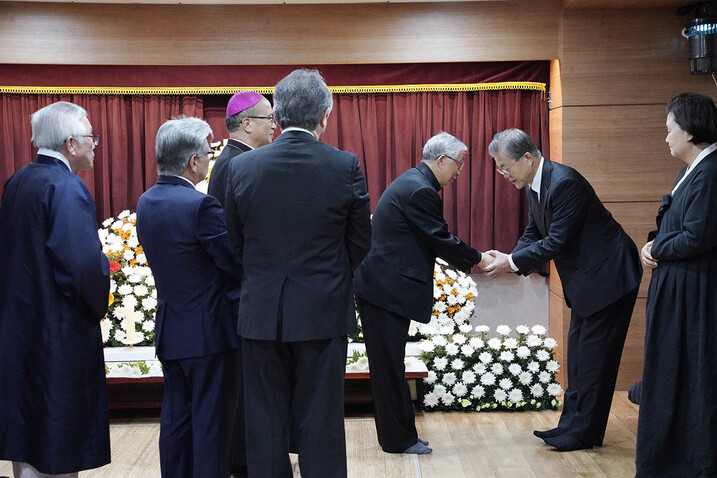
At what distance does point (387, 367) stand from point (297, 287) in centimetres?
149

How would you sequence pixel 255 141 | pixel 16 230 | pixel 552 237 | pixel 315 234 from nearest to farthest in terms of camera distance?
1. pixel 315 234
2. pixel 16 230
3. pixel 255 141
4. pixel 552 237

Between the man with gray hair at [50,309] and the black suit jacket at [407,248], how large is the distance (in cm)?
150

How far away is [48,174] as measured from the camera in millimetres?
2875

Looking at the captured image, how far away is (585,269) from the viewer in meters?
4.04

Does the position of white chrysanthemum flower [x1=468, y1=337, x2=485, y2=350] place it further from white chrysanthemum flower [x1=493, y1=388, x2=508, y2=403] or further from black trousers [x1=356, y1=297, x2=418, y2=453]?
black trousers [x1=356, y1=297, x2=418, y2=453]

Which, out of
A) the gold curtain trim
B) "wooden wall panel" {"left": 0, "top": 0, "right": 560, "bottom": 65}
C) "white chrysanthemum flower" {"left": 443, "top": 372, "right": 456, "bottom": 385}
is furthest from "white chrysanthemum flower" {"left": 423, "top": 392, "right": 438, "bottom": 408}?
"wooden wall panel" {"left": 0, "top": 0, "right": 560, "bottom": 65}

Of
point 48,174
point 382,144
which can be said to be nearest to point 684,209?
point 48,174

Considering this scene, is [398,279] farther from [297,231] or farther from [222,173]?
[297,231]

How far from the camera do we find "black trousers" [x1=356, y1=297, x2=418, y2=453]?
160 inches

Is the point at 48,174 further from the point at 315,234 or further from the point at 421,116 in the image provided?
the point at 421,116

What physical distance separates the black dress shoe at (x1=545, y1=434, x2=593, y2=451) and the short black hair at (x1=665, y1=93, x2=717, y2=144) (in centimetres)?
167

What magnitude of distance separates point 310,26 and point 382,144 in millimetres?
996

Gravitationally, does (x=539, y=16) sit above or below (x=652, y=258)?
above

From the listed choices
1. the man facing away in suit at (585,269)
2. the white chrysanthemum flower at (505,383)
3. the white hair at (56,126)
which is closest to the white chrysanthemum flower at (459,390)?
the white chrysanthemum flower at (505,383)
